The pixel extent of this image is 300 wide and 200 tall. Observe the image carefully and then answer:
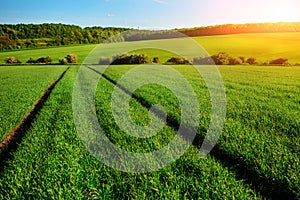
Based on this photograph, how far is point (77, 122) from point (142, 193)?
202 inches

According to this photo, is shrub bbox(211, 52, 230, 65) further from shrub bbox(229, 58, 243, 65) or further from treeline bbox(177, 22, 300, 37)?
treeline bbox(177, 22, 300, 37)

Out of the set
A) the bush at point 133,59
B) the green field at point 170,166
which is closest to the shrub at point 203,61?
the bush at point 133,59

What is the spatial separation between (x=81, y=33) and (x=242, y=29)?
70.2m

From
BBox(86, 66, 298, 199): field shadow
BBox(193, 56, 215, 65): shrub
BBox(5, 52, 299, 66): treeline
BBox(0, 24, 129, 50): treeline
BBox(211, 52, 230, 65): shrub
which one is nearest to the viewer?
BBox(86, 66, 298, 199): field shadow

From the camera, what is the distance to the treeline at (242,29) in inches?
3103

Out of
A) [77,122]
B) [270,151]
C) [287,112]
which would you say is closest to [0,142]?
[77,122]

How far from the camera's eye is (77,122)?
8.72 m

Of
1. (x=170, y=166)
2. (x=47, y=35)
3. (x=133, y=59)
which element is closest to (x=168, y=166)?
(x=170, y=166)

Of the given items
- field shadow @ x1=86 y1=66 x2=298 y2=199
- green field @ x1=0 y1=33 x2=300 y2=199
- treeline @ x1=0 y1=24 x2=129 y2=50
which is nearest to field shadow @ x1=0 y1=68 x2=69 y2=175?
green field @ x1=0 y1=33 x2=300 y2=199

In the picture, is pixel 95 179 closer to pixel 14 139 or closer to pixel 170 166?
pixel 170 166

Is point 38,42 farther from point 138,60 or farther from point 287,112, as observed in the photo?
point 287,112

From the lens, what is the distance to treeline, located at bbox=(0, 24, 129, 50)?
95.9m

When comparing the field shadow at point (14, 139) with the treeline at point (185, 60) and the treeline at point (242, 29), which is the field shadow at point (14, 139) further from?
the treeline at point (242, 29)

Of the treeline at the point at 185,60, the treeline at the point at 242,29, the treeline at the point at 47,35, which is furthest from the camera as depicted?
the treeline at the point at 47,35
